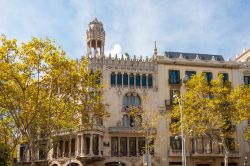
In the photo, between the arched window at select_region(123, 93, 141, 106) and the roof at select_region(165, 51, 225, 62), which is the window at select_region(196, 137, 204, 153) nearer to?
the arched window at select_region(123, 93, 141, 106)

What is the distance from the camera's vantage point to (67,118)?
40844 millimetres

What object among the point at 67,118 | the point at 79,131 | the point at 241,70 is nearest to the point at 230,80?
the point at 241,70

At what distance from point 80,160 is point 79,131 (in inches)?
151

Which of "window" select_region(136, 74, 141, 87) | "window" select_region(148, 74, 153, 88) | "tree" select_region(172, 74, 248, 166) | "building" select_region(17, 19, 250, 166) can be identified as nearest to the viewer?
"tree" select_region(172, 74, 248, 166)

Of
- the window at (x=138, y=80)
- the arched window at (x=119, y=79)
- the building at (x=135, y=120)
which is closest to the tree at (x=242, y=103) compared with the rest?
the building at (x=135, y=120)

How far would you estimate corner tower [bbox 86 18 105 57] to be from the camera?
Result: 55.7 metres

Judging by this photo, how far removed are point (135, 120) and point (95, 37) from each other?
1339 cm

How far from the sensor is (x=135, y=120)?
52812 mm

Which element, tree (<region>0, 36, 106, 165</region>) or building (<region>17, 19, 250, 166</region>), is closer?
tree (<region>0, 36, 106, 165</region>)

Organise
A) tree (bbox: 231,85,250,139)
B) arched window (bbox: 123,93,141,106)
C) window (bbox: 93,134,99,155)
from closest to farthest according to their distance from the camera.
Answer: tree (bbox: 231,85,250,139) → window (bbox: 93,134,99,155) → arched window (bbox: 123,93,141,106)

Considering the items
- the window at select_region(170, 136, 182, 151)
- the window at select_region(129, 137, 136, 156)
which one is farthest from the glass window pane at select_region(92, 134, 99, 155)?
the window at select_region(170, 136, 182, 151)

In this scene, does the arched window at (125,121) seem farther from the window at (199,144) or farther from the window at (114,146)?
the window at (199,144)

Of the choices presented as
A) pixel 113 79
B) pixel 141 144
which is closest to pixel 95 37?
pixel 113 79

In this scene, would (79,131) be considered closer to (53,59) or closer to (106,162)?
(106,162)
